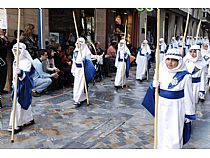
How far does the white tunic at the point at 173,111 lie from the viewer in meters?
4.07

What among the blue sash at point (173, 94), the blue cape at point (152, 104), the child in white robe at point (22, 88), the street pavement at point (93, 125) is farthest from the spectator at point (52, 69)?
the blue sash at point (173, 94)

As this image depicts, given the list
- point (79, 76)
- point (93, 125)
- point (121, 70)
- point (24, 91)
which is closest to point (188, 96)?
point (93, 125)

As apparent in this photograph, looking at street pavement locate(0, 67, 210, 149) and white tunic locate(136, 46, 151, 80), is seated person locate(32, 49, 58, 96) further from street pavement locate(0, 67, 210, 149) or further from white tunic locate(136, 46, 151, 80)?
white tunic locate(136, 46, 151, 80)

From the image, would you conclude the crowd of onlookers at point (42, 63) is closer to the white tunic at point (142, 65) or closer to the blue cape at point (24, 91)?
the white tunic at point (142, 65)

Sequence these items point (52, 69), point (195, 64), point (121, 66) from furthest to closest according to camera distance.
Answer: point (121, 66) < point (52, 69) < point (195, 64)

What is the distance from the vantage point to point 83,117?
641 centimetres

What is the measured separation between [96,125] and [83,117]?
619mm

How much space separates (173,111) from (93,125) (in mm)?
2172

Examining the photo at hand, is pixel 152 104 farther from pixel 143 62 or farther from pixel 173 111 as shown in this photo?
pixel 143 62

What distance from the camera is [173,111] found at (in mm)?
4094

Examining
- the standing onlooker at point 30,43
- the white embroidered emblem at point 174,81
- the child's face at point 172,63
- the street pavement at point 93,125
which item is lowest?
the street pavement at point 93,125

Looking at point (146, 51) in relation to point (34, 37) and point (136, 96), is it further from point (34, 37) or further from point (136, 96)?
point (34, 37)

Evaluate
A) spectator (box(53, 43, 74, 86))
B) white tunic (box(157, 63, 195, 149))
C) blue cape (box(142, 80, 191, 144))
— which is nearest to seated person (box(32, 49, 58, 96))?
spectator (box(53, 43, 74, 86))

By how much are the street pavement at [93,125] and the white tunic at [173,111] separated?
2.46ft
